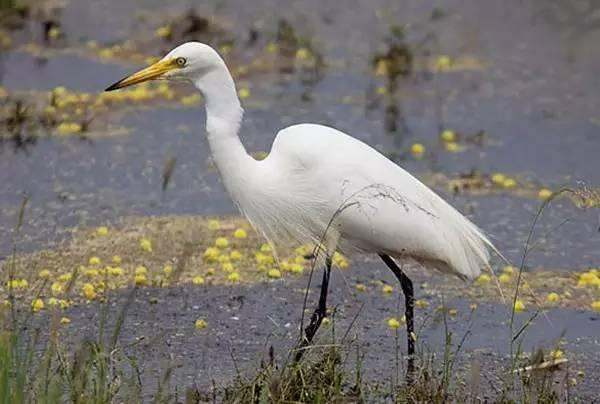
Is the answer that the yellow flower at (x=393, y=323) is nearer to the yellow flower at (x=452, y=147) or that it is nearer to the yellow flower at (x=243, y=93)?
the yellow flower at (x=452, y=147)

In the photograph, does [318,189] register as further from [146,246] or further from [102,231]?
[102,231]

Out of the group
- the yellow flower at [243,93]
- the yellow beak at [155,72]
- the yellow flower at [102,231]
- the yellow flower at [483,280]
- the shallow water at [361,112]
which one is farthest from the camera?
the yellow flower at [243,93]

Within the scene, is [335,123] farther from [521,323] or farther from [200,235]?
[521,323]

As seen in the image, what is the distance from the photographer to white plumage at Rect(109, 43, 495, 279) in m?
5.83

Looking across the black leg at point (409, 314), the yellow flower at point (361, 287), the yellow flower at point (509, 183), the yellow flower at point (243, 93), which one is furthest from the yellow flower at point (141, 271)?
the yellow flower at point (243, 93)

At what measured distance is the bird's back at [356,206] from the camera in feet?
19.6

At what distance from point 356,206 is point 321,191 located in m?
0.16

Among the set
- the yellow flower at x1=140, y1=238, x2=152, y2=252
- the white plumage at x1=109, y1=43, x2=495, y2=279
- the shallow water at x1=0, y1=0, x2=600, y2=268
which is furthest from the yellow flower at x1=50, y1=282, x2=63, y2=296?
the white plumage at x1=109, y1=43, x2=495, y2=279

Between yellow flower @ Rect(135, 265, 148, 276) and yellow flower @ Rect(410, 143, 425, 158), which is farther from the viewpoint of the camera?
yellow flower @ Rect(410, 143, 425, 158)

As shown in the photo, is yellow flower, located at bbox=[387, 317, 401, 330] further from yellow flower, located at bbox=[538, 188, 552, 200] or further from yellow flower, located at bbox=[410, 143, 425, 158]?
yellow flower, located at bbox=[410, 143, 425, 158]

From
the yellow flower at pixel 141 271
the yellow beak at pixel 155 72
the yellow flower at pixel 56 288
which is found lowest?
the yellow flower at pixel 56 288

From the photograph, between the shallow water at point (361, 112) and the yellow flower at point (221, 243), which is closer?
the yellow flower at point (221, 243)

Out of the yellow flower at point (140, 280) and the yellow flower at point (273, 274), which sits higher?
the yellow flower at point (140, 280)

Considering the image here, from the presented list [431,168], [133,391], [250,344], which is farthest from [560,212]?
[133,391]
